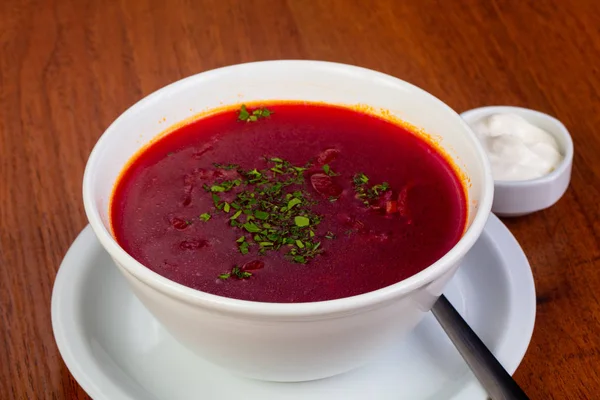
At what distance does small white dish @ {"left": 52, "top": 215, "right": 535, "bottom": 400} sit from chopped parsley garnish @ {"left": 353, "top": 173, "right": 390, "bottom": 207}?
339mm

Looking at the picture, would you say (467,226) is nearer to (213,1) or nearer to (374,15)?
(374,15)

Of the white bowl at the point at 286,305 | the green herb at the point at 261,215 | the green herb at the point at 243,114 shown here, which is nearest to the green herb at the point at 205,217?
the green herb at the point at 261,215

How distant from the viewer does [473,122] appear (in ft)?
8.38

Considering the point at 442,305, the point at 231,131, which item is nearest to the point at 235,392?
the point at 442,305

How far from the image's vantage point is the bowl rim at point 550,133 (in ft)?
7.43

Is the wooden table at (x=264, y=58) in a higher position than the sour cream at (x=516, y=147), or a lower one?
lower

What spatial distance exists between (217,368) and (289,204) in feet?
1.32

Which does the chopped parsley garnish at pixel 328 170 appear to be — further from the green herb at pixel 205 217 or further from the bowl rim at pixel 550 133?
the bowl rim at pixel 550 133

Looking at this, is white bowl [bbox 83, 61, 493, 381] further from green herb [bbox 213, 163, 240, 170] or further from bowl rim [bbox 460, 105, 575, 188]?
bowl rim [bbox 460, 105, 575, 188]

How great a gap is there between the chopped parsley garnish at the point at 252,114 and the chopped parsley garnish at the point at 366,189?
37cm

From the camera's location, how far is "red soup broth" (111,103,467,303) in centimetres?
164

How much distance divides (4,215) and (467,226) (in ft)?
4.48

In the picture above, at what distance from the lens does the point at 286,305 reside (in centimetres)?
142

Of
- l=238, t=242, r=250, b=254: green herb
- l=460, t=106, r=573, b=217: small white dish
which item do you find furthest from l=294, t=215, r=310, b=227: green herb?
l=460, t=106, r=573, b=217: small white dish
